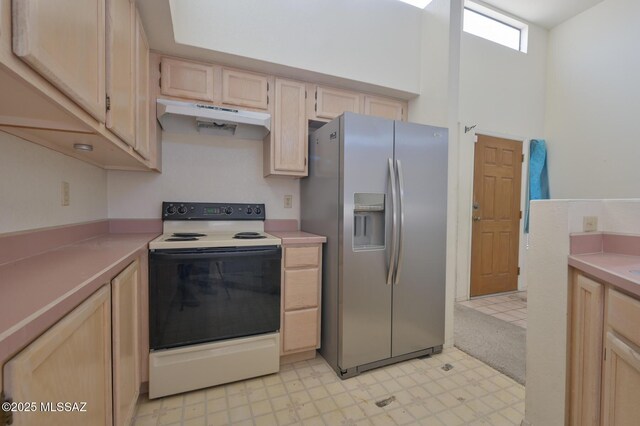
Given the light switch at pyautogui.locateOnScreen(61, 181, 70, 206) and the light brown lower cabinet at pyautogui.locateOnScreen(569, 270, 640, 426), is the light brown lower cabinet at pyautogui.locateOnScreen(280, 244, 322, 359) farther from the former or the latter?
the light brown lower cabinet at pyautogui.locateOnScreen(569, 270, 640, 426)

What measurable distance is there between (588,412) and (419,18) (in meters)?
3.05

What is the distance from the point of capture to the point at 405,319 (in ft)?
6.96

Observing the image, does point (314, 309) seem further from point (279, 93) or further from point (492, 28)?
point (492, 28)

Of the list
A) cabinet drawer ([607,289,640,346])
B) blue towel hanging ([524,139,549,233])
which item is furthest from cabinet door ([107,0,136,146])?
blue towel hanging ([524,139,549,233])

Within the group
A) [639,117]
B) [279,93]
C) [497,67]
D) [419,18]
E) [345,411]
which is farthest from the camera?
[497,67]

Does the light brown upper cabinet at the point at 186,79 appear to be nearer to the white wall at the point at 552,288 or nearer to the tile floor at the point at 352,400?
the tile floor at the point at 352,400

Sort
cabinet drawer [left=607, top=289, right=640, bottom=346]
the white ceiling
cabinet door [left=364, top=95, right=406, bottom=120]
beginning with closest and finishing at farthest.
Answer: cabinet drawer [left=607, top=289, right=640, bottom=346], cabinet door [left=364, top=95, right=406, bottom=120], the white ceiling

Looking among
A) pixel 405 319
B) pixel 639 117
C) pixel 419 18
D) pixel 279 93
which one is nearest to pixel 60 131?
pixel 279 93

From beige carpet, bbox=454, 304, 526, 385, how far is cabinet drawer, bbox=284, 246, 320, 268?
1476 mm

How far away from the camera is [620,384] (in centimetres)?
95

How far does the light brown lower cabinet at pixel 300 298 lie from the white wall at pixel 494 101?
2.22 meters

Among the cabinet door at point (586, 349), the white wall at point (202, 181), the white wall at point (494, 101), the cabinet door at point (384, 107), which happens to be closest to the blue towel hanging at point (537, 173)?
the white wall at point (494, 101)

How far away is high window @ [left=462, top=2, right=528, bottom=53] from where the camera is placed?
3561 mm

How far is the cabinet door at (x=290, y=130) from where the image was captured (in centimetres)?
227
